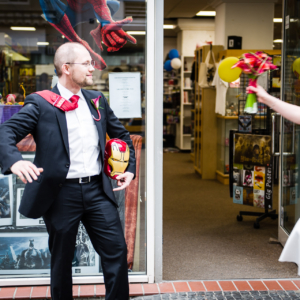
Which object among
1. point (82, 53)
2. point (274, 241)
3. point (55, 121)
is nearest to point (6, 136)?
point (55, 121)

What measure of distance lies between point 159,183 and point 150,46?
98 centimetres

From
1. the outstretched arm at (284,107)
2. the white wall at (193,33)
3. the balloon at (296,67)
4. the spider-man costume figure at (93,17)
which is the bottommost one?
the outstretched arm at (284,107)

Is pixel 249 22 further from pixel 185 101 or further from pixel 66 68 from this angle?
pixel 66 68

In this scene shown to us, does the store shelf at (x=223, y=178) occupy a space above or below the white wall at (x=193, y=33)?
below

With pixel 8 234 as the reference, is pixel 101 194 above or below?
above

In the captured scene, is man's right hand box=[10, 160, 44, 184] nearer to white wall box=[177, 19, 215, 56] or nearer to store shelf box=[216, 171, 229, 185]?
store shelf box=[216, 171, 229, 185]

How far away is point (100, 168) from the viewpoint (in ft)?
7.54

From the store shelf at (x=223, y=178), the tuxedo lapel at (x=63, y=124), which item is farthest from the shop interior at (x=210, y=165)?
the tuxedo lapel at (x=63, y=124)

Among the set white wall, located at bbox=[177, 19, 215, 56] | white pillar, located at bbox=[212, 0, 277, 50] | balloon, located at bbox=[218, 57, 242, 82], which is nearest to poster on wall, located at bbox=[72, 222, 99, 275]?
balloon, located at bbox=[218, 57, 242, 82]

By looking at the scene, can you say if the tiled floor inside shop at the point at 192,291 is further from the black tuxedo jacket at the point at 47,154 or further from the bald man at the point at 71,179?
A: the black tuxedo jacket at the point at 47,154

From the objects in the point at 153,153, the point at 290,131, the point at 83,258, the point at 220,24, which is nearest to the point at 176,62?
the point at 220,24

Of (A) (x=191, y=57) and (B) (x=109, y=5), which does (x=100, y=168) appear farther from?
(A) (x=191, y=57)

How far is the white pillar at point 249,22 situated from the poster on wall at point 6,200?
5.32m

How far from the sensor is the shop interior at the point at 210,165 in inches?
Result: 146
